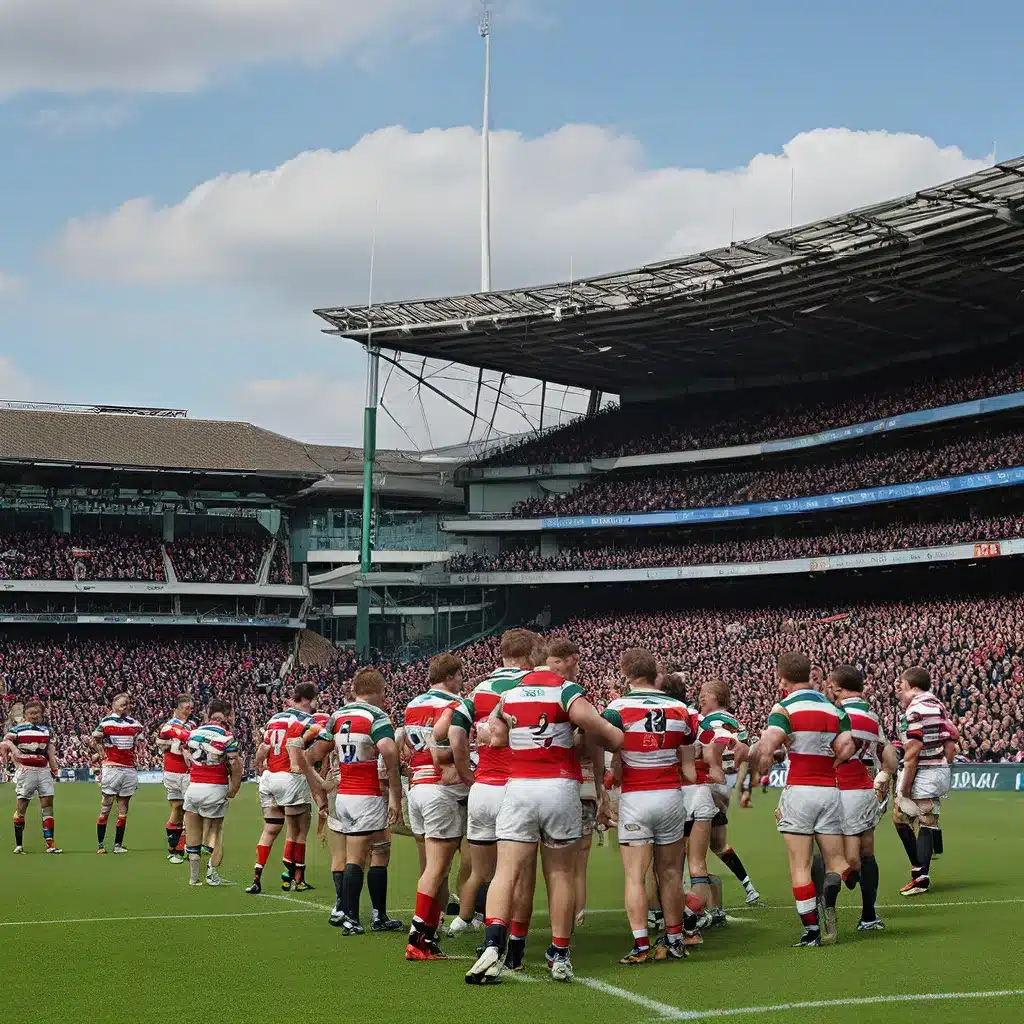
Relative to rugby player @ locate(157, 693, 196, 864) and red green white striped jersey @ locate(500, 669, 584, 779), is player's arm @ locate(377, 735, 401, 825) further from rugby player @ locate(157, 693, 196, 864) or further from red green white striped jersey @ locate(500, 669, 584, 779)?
rugby player @ locate(157, 693, 196, 864)

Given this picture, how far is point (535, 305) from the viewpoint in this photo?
55.6 m

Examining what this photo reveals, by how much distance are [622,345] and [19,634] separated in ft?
96.2

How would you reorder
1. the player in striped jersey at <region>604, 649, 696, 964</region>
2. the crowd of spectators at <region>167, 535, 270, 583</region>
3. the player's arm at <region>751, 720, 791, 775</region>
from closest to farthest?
the player in striped jersey at <region>604, 649, 696, 964</region>, the player's arm at <region>751, 720, 791, 775</region>, the crowd of spectators at <region>167, 535, 270, 583</region>

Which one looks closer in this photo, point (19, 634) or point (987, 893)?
point (987, 893)

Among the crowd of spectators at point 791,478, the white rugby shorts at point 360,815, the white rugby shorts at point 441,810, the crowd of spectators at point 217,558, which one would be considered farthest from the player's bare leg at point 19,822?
the crowd of spectators at point 217,558

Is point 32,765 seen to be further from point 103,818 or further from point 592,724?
point 592,724

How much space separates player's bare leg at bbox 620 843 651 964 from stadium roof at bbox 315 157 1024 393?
3331 cm

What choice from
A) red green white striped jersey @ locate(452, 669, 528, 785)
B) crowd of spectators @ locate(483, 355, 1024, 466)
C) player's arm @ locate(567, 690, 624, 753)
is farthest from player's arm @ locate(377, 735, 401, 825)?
crowd of spectators @ locate(483, 355, 1024, 466)

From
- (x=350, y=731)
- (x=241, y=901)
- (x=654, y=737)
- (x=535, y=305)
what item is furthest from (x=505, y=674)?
(x=535, y=305)

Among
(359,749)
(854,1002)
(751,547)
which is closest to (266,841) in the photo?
(359,749)

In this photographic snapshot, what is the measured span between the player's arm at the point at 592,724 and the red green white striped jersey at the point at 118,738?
12399mm

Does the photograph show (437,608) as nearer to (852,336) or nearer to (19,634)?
(19,634)

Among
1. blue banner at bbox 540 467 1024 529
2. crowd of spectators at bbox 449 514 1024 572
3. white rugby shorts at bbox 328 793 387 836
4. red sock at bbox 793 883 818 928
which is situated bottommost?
red sock at bbox 793 883 818 928

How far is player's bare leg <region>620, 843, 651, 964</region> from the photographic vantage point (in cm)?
1003
